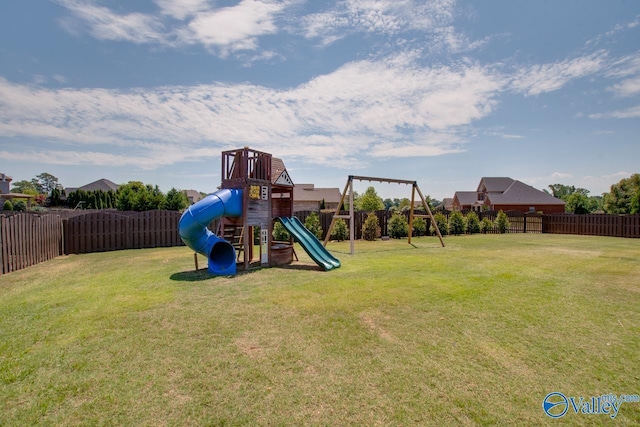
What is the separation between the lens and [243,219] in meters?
9.66

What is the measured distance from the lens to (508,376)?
351 cm

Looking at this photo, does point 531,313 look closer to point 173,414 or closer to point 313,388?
point 313,388

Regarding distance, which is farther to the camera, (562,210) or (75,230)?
(562,210)

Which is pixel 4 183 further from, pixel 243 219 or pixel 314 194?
pixel 243 219

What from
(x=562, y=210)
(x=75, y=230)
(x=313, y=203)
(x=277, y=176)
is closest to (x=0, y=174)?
(x=313, y=203)

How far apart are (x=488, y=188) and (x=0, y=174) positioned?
93118 mm

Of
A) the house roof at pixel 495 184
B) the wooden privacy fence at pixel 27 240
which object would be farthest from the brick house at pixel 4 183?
the house roof at pixel 495 184

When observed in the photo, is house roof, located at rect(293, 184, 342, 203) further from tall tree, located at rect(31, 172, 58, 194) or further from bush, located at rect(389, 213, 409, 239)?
tall tree, located at rect(31, 172, 58, 194)

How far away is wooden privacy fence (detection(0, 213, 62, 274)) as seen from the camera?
28.4 feet

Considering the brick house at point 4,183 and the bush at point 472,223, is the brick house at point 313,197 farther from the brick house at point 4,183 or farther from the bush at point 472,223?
the brick house at point 4,183

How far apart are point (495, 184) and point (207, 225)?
167 feet

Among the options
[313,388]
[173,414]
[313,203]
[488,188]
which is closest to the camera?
[173,414]

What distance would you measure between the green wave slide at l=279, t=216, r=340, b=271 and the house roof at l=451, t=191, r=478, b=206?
5066 centimetres

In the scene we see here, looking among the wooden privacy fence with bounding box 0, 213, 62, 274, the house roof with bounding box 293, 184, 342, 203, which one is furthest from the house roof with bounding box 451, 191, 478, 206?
the wooden privacy fence with bounding box 0, 213, 62, 274
